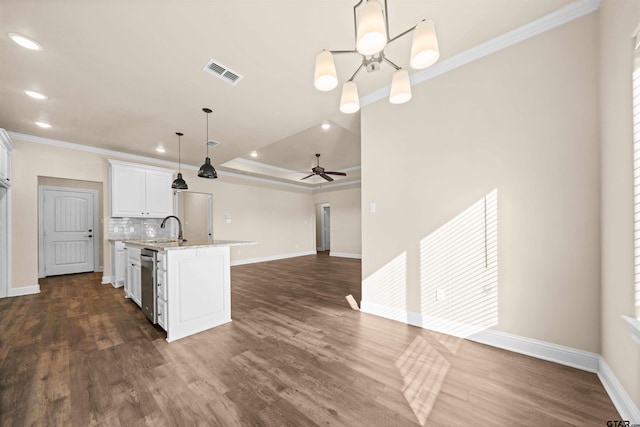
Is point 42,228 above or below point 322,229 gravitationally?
above

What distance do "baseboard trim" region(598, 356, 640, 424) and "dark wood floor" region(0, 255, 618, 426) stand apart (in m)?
0.05

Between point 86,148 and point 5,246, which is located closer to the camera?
point 5,246

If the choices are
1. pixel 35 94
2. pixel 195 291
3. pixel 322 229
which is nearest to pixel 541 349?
pixel 195 291

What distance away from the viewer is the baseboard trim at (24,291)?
4.00 metres

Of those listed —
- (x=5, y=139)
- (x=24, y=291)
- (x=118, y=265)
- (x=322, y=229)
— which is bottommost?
(x=24, y=291)

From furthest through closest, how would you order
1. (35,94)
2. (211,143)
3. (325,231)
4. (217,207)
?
1. (325,231)
2. (217,207)
3. (211,143)
4. (35,94)

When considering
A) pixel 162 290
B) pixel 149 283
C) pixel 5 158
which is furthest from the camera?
pixel 5 158

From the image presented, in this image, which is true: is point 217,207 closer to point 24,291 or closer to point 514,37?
point 24,291

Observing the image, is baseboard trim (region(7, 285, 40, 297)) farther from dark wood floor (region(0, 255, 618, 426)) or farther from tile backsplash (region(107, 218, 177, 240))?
dark wood floor (region(0, 255, 618, 426))

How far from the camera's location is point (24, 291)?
13.4 ft

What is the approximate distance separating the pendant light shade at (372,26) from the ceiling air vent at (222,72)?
1872 mm

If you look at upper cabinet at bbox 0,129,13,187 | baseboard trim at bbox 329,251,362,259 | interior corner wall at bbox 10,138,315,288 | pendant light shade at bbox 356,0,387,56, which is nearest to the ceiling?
upper cabinet at bbox 0,129,13,187

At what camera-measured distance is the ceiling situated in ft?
6.04

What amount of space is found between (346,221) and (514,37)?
22.3 feet
